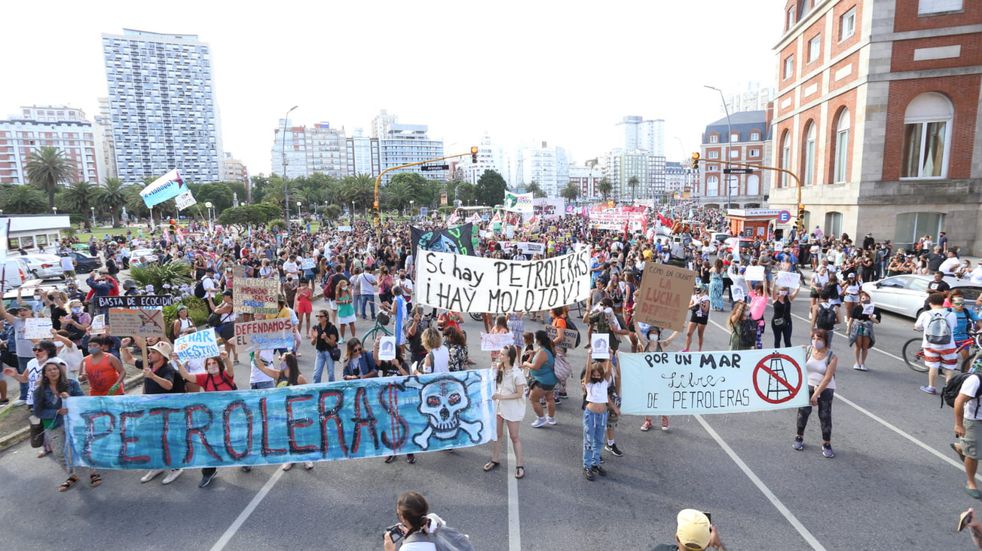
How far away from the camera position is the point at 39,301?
12.4 meters

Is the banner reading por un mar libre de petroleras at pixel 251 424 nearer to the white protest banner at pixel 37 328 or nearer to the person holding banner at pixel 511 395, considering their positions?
the person holding banner at pixel 511 395

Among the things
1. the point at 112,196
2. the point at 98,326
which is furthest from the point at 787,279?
the point at 112,196

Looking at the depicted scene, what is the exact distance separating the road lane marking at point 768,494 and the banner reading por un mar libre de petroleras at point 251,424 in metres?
3.95

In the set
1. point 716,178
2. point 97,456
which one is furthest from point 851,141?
point 716,178

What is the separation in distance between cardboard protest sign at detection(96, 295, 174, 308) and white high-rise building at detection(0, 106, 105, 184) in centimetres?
17235

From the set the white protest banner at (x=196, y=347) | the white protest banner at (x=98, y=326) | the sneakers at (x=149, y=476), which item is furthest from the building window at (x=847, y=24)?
the sneakers at (x=149, y=476)

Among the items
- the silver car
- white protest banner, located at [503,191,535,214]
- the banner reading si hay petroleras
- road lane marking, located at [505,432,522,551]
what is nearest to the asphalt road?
road lane marking, located at [505,432,522,551]

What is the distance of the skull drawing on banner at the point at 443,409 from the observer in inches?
259

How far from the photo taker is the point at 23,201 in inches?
2751

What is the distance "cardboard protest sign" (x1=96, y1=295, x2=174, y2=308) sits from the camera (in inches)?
406

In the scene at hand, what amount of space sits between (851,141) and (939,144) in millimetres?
3594

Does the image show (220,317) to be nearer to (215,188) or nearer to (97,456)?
(97,456)

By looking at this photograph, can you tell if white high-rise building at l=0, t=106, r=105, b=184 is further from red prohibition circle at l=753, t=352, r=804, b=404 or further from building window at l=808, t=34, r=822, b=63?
red prohibition circle at l=753, t=352, r=804, b=404

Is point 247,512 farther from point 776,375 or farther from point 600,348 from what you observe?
point 776,375
